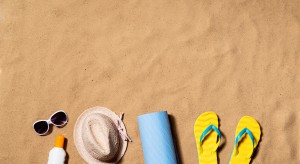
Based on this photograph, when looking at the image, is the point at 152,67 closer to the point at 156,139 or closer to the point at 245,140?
the point at 156,139

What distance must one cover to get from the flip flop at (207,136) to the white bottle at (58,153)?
844 millimetres

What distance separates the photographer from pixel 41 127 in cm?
203

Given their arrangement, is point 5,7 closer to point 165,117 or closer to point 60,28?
point 60,28

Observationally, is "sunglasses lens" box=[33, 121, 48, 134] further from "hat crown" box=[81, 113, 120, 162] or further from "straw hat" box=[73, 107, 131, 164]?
"hat crown" box=[81, 113, 120, 162]

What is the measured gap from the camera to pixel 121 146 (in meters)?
2.03

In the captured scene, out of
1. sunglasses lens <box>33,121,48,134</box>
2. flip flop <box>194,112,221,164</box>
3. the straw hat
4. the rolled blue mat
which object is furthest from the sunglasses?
flip flop <box>194,112,221,164</box>

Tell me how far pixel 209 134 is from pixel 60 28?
1230 mm

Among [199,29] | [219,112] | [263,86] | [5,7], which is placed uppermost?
[5,7]

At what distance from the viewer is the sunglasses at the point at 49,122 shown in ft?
6.65

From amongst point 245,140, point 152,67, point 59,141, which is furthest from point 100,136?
point 245,140

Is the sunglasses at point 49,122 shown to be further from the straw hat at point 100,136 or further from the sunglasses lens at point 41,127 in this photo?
the straw hat at point 100,136

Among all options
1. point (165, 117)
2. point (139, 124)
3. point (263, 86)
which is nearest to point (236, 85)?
point (263, 86)

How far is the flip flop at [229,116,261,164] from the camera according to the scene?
202cm

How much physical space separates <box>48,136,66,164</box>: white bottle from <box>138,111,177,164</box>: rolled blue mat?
1.65ft
